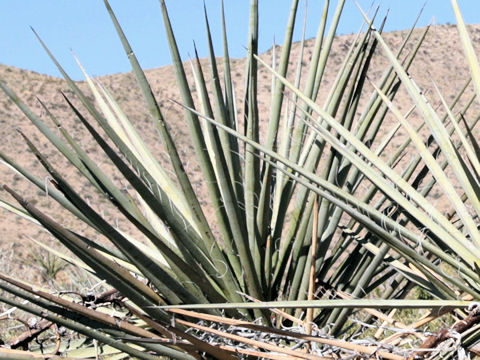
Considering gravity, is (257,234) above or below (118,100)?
below

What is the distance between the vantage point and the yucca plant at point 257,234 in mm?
1535

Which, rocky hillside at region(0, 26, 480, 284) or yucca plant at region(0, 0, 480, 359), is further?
rocky hillside at region(0, 26, 480, 284)

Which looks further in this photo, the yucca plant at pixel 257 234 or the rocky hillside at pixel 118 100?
the rocky hillside at pixel 118 100

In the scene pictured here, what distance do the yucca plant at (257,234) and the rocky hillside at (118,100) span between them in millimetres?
20489

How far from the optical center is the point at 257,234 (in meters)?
2.15

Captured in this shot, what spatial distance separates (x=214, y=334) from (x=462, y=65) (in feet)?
127

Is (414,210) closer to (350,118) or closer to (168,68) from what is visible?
(350,118)

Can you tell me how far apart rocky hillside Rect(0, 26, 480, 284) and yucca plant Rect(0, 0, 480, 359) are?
2049 centimetres

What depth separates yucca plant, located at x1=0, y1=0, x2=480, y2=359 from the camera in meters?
1.54

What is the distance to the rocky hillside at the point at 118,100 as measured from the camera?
27.6 m

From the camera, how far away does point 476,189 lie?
158 cm

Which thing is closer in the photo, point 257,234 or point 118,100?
point 257,234

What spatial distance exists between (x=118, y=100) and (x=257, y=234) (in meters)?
36.6

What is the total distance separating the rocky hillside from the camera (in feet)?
90.4
